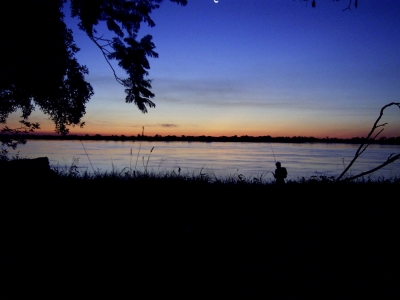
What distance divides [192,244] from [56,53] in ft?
17.0

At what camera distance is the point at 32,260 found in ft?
11.9

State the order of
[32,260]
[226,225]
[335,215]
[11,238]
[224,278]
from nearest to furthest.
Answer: [224,278], [32,260], [11,238], [226,225], [335,215]

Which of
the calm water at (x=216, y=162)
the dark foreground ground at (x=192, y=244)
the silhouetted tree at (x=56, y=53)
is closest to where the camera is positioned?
the dark foreground ground at (x=192, y=244)

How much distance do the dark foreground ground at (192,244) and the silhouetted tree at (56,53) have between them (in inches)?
86.0

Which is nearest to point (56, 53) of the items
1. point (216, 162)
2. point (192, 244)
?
point (192, 244)

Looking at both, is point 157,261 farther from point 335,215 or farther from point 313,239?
point 335,215

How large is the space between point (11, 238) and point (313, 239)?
14.1ft

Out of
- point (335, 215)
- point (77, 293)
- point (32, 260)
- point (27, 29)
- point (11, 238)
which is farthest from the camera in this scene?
point (27, 29)

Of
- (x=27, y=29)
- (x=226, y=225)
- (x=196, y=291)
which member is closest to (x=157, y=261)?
(x=196, y=291)

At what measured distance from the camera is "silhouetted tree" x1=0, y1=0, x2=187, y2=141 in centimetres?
575

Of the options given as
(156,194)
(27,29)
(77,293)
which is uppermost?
(27,29)

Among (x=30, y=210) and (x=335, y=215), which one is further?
(x=335, y=215)

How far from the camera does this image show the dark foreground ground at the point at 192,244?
3139 millimetres

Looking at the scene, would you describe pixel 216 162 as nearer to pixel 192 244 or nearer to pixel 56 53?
pixel 56 53
